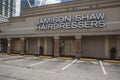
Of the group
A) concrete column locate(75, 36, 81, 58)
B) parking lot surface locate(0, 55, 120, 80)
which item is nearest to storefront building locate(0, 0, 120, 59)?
concrete column locate(75, 36, 81, 58)

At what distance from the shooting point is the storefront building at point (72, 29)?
19797 millimetres

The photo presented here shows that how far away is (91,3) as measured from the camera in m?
21.2

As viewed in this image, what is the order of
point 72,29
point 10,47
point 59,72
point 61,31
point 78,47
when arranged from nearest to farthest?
point 59,72, point 78,47, point 72,29, point 61,31, point 10,47

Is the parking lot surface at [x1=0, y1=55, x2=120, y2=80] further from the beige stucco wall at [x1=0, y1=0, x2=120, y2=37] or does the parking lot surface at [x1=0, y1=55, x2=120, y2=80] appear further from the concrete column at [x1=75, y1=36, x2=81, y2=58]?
the beige stucco wall at [x1=0, y1=0, x2=120, y2=37]

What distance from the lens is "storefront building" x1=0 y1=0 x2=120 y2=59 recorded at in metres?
19.8

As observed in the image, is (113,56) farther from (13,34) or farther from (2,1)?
(2,1)

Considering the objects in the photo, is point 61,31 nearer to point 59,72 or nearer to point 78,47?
point 78,47

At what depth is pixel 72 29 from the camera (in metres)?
21.7

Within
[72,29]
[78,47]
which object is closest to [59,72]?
[78,47]

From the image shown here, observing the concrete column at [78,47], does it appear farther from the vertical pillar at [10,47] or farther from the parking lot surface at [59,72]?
the vertical pillar at [10,47]

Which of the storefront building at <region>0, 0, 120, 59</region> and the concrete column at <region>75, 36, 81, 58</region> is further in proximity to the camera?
the concrete column at <region>75, 36, 81, 58</region>

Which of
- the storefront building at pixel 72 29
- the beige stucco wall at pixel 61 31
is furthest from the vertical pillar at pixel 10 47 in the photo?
the beige stucco wall at pixel 61 31

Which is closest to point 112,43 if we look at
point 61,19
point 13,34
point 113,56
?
point 113,56

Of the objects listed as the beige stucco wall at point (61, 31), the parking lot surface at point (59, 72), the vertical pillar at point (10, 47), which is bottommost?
the parking lot surface at point (59, 72)
